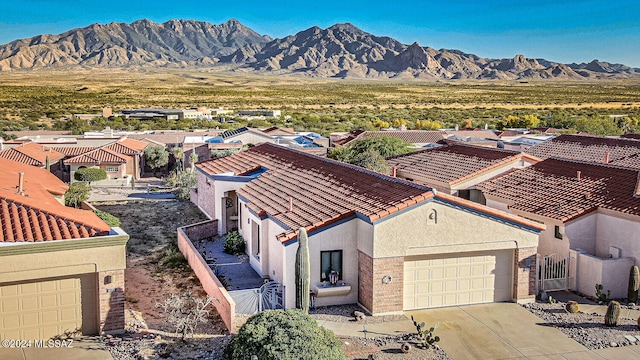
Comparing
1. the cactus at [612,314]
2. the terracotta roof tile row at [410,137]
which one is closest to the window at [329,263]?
the cactus at [612,314]

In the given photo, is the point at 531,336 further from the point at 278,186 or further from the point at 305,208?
the point at 278,186

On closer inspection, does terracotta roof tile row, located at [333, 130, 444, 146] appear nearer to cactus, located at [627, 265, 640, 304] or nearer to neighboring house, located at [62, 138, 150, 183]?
neighboring house, located at [62, 138, 150, 183]

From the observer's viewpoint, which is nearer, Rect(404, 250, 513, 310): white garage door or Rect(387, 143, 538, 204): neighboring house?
Rect(404, 250, 513, 310): white garage door

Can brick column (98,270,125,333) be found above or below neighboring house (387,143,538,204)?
below

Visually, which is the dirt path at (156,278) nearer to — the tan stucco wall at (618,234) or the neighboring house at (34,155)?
the neighboring house at (34,155)

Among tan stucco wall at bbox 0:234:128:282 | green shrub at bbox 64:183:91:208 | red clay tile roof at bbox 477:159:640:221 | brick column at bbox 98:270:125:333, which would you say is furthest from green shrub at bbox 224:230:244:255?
red clay tile roof at bbox 477:159:640:221

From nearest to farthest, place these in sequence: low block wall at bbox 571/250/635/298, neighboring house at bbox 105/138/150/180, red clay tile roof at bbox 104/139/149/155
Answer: low block wall at bbox 571/250/635/298 → neighboring house at bbox 105/138/150/180 → red clay tile roof at bbox 104/139/149/155
